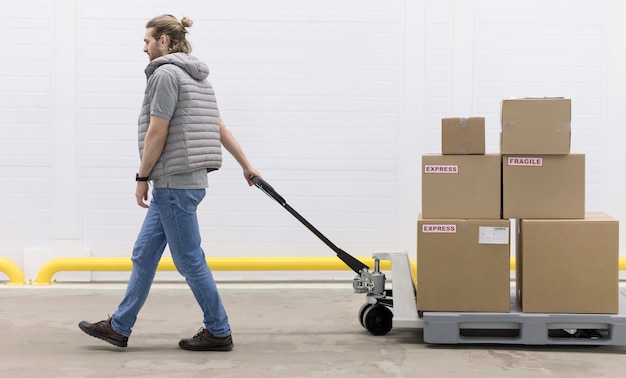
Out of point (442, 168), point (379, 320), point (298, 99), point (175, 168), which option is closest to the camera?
point (175, 168)

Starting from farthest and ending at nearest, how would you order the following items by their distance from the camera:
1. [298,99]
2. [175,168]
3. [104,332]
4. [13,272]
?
[298,99] < [13,272] < [104,332] < [175,168]

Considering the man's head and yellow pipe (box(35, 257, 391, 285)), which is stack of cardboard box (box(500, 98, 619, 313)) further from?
yellow pipe (box(35, 257, 391, 285))

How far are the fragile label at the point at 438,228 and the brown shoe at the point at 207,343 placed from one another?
1.06 m

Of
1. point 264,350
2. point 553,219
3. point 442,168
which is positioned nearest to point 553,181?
point 553,219

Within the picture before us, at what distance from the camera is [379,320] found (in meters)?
4.48

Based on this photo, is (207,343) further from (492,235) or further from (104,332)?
(492,235)

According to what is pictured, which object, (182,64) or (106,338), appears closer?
(182,64)

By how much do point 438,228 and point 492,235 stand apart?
0.25 m

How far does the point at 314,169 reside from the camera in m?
6.27

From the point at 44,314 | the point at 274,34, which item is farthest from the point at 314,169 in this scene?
the point at 44,314

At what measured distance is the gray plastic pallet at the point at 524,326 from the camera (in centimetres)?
412

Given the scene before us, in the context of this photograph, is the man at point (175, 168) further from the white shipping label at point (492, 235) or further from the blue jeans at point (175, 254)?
the white shipping label at point (492, 235)

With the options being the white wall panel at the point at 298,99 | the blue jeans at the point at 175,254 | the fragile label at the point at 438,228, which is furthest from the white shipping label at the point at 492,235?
the white wall panel at the point at 298,99

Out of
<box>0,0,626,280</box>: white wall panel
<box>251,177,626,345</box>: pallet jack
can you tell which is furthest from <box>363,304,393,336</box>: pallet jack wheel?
<box>0,0,626,280</box>: white wall panel
